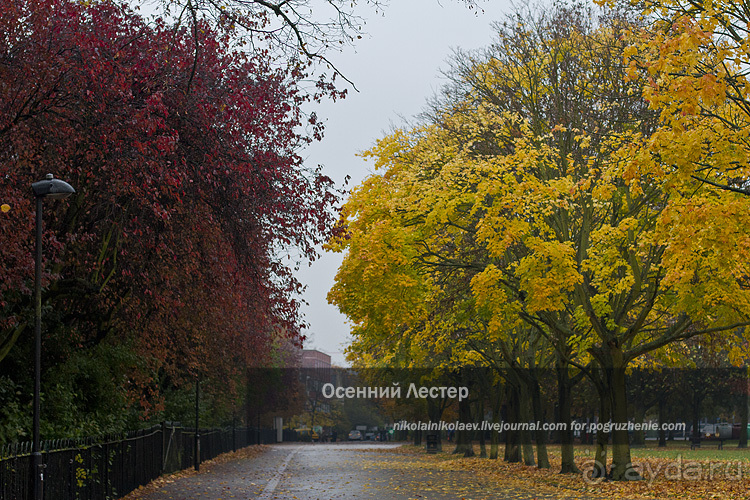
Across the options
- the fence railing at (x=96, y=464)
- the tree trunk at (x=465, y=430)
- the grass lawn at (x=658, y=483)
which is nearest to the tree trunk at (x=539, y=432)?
the grass lawn at (x=658, y=483)

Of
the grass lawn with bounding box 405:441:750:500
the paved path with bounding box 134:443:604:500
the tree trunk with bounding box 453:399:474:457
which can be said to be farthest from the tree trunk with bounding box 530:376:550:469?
the tree trunk with bounding box 453:399:474:457

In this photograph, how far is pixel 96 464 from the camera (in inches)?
608

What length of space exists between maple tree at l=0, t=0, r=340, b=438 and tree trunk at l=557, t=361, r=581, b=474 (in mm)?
15353

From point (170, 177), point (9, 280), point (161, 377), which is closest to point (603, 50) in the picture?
point (170, 177)

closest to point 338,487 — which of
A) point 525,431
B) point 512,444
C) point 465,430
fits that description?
point 525,431

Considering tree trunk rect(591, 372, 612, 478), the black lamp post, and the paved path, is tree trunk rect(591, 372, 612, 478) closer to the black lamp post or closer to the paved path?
the paved path

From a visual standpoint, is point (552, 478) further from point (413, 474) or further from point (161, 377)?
point (161, 377)

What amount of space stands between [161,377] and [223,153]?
20476mm

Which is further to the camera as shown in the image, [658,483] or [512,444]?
[512,444]

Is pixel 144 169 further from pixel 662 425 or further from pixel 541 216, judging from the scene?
pixel 662 425

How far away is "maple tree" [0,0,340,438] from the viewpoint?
11023mm

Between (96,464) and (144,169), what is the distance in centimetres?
663

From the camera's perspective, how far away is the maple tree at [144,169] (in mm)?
11023

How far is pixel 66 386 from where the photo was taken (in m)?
16.7
